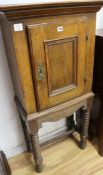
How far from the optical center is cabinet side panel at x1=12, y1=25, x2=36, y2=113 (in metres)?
0.91

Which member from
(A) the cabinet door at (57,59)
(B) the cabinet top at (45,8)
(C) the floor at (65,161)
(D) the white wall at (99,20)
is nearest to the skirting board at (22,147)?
(C) the floor at (65,161)

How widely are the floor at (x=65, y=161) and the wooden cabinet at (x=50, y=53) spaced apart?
39 cm

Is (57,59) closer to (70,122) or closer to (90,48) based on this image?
(90,48)

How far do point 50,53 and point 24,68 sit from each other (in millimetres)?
178

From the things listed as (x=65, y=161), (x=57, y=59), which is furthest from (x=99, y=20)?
(x=65, y=161)

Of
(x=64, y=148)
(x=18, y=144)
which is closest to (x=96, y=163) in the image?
(x=64, y=148)

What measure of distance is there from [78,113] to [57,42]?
3.06 ft

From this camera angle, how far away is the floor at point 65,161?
1517 millimetres

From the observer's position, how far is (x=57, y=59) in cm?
106

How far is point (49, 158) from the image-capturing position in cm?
164

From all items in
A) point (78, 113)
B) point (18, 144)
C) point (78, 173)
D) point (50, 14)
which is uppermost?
point (50, 14)

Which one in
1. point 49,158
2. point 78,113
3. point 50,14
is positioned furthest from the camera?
point 78,113

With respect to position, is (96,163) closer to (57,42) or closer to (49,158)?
(49,158)

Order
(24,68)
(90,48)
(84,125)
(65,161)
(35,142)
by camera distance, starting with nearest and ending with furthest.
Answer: (24,68) < (90,48) < (35,142) < (84,125) < (65,161)
